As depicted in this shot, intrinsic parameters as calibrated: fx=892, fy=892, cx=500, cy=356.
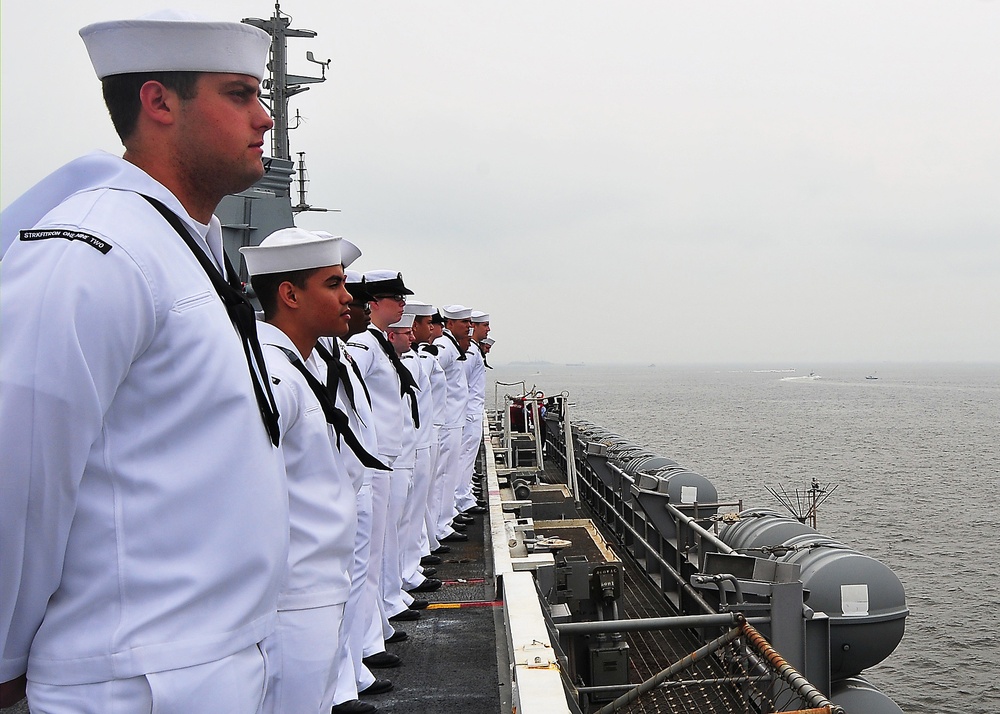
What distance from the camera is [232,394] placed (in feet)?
4.50

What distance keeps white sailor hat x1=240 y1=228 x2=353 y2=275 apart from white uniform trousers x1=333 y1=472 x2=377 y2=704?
1.34 metres

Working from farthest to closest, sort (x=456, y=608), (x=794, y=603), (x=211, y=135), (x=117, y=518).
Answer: (x=456, y=608), (x=794, y=603), (x=211, y=135), (x=117, y=518)

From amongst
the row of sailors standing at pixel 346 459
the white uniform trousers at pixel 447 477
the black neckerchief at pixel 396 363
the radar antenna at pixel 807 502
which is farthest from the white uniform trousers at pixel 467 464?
the black neckerchief at pixel 396 363

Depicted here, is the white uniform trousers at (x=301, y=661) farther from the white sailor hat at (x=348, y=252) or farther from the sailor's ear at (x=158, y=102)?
the white sailor hat at (x=348, y=252)

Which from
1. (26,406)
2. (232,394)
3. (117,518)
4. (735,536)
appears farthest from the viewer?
(735,536)

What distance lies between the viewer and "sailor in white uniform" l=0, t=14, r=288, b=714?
1166 mm

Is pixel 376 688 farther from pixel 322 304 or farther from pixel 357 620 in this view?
pixel 322 304

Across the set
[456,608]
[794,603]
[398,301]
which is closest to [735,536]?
[794,603]

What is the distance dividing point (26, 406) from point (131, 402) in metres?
0.16

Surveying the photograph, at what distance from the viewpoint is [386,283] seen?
17.1 ft

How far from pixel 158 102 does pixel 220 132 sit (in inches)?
4.1

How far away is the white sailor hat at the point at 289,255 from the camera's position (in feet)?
9.27

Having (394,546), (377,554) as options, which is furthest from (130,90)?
(394,546)

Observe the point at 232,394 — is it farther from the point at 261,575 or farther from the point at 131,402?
the point at 261,575
